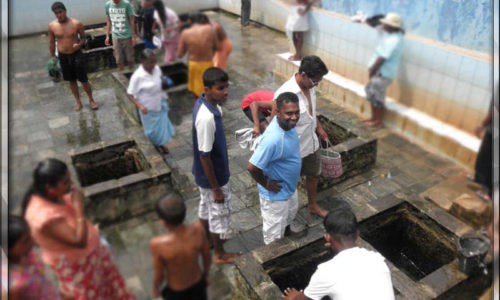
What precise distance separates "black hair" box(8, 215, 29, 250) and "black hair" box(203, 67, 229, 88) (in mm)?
1098

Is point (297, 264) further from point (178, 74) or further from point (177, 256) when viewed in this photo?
point (178, 74)

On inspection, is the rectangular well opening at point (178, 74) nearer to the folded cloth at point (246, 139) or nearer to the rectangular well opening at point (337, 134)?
the rectangular well opening at point (337, 134)

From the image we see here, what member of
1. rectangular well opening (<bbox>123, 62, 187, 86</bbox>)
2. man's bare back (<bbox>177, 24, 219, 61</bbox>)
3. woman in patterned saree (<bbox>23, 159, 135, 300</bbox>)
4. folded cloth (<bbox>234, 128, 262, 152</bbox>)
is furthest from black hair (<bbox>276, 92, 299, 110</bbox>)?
rectangular well opening (<bbox>123, 62, 187, 86</bbox>)

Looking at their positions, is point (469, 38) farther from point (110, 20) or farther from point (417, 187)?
point (417, 187)

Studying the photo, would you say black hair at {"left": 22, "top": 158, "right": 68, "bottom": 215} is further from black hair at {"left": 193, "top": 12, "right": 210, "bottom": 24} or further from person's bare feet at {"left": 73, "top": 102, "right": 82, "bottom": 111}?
black hair at {"left": 193, "top": 12, "right": 210, "bottom": 24}

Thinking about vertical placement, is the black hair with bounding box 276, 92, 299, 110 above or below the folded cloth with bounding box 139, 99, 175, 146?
above

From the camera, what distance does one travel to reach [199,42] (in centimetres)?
161

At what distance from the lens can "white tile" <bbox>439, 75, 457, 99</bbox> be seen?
1748 millimetres

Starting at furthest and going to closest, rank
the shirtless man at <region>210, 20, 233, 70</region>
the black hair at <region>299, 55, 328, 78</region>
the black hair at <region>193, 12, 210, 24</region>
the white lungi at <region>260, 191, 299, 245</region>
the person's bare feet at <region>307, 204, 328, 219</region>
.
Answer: the person's bare feet at <region>307, 204, 328, 219</region>
the white lungi at <region>260, 191, 299, 245</region>
the black hair at <region>299, 55, 328, 78</region>
the shirtless man at <region>210, 20, 233, 70</region>
the black hair at <region>193, 12, 210, 24</region>

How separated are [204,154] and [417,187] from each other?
123 inches

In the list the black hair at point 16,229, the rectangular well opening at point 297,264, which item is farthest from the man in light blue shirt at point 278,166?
the black hair at point 16,229

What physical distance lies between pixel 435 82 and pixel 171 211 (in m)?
1.44

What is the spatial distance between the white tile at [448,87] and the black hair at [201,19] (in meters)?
1.09

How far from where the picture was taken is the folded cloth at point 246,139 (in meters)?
2.40
